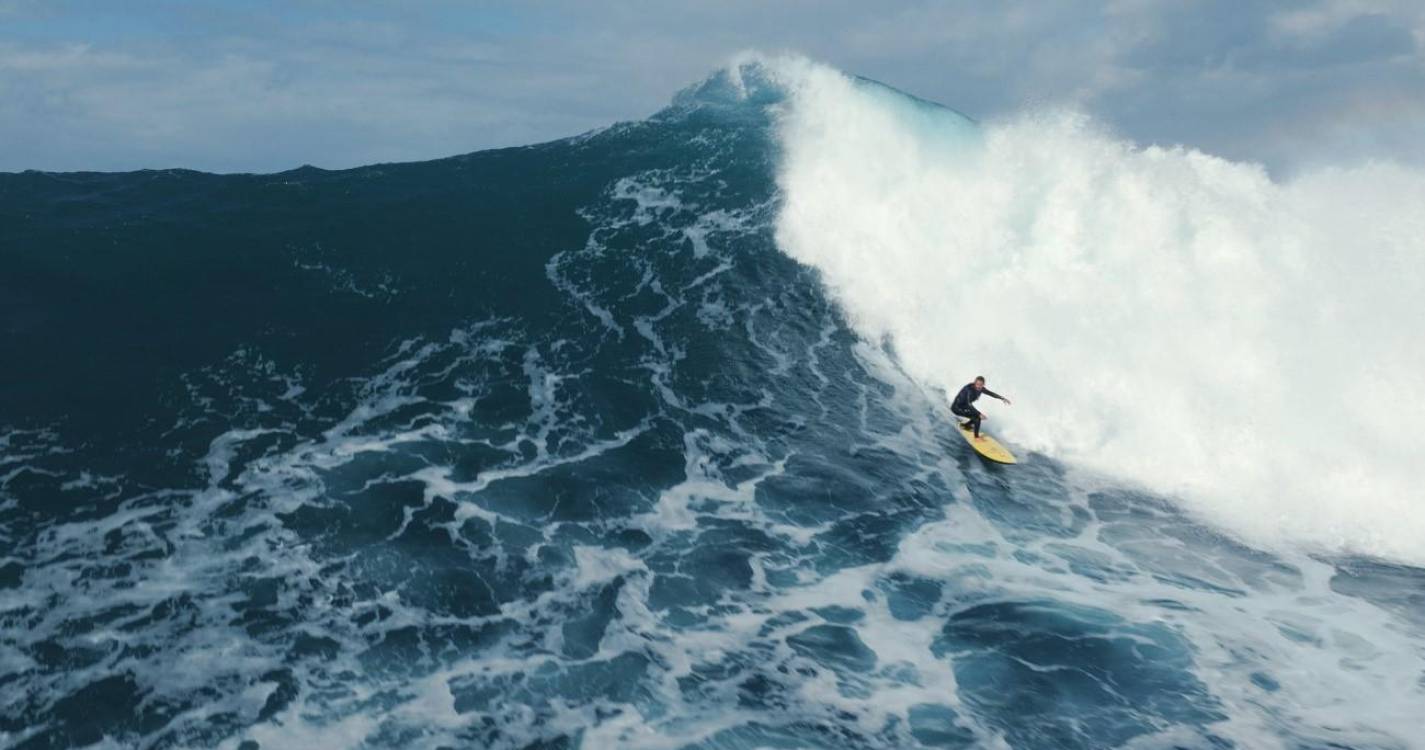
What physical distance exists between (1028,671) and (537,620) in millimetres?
6937

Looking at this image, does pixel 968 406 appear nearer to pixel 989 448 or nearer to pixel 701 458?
pixel 989 448

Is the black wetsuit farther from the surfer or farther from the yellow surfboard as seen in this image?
the yellow surfboard

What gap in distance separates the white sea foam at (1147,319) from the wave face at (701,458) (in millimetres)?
117

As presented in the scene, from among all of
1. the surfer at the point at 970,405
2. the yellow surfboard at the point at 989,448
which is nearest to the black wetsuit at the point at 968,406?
the surfer at the point at 970,405

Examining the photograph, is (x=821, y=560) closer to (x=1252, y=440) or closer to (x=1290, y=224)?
(x=1252, y=440)

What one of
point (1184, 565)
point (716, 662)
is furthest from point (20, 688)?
point (1184, 565)

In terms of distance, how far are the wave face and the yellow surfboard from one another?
44 cm

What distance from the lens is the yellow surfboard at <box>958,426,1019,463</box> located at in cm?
1916

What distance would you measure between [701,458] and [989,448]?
6.56 metres

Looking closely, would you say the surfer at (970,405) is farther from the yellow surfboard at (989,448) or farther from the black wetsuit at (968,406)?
the yellow surfboard at (989,448)

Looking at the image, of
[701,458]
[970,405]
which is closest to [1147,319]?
[970,405]

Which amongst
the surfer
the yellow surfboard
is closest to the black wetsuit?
the surfer

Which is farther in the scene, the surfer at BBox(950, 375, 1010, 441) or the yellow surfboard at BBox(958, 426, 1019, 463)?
the surfer at BBox(950, 375, 1010, 441)

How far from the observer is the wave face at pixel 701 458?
449 inches
